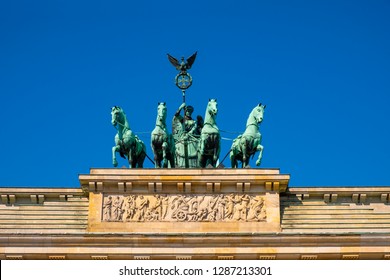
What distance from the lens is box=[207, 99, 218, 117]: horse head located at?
32.3 meters

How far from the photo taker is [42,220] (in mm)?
31047

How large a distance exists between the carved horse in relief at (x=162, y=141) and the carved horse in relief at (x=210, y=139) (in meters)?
0.88

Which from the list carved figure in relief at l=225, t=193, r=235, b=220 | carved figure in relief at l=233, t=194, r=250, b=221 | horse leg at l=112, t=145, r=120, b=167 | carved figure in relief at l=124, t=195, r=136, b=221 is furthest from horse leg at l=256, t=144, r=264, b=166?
horse leg at l=112, t=145, r=120, b=167

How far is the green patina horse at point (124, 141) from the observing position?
32.4 meters

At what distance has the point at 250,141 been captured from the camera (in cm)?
3203

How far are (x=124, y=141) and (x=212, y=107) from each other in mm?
2656

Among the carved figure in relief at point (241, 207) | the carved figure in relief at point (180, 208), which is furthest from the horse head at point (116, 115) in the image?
the carved figure in relief at point (241, 207)

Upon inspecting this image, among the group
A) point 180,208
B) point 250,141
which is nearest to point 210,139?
point 250,141

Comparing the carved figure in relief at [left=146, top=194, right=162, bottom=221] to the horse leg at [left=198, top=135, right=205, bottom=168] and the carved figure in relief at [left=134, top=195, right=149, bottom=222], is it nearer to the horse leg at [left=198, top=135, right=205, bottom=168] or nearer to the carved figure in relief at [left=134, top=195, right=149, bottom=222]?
the carved figure in relief at [left=134, top=195, right=149, bottom=222]

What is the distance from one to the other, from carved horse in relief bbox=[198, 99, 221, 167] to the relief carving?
5.44 feet

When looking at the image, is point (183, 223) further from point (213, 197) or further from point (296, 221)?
point (296, 221)

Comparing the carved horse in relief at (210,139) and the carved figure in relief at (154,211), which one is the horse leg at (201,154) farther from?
the carved figure in relief at (154,211)
